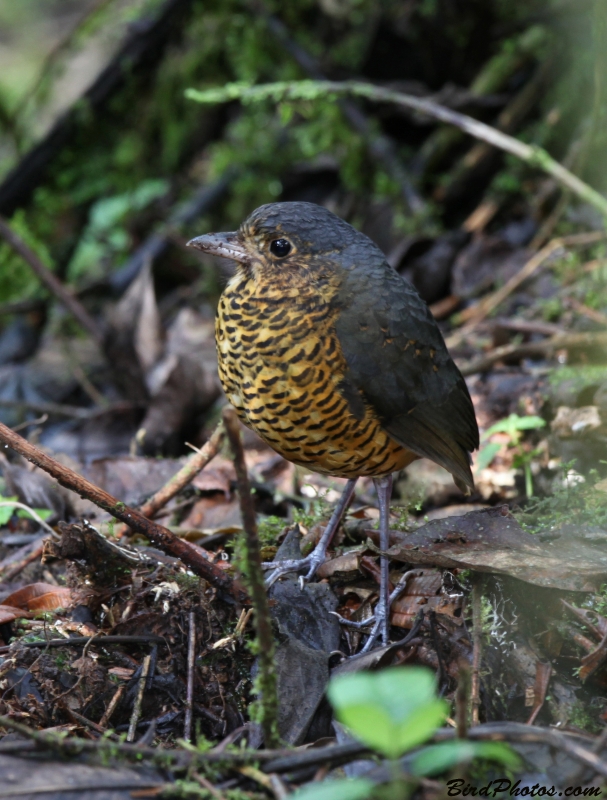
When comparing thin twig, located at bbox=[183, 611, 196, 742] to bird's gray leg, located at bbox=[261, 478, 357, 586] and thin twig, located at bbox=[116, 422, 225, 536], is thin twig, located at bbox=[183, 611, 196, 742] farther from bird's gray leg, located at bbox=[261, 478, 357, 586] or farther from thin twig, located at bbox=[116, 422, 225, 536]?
thin twig, located at bbox=[116, 422, 225, 536]

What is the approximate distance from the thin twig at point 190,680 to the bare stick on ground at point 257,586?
0.53 m

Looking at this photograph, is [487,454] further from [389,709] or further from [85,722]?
[389,709]

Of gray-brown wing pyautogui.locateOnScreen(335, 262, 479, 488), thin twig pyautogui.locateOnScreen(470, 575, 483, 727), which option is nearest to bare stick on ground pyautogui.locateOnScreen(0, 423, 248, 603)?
thin twig pyautogui.locateOnScreen(470, 575, 483, 727)

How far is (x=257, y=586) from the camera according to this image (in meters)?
2.14

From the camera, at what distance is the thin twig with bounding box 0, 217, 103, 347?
6305mm

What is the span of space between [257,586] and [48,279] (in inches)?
193

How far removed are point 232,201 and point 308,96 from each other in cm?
207

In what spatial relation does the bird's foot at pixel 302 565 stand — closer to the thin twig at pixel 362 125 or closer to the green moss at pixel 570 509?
the green moss at pixel 570 509

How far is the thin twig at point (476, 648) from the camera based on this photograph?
2578 mm

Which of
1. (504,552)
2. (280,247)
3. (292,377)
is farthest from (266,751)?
(280,247)

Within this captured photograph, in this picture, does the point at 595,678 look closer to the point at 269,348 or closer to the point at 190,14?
the point at 269,348

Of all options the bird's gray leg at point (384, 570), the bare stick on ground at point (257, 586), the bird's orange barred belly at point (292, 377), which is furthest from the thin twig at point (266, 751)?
the bird's orange barred belly at point (292, 377)

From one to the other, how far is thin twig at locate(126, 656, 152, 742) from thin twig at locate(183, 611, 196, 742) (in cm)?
15

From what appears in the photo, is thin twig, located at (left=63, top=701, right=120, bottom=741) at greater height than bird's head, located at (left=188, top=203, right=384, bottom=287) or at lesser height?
lesser
